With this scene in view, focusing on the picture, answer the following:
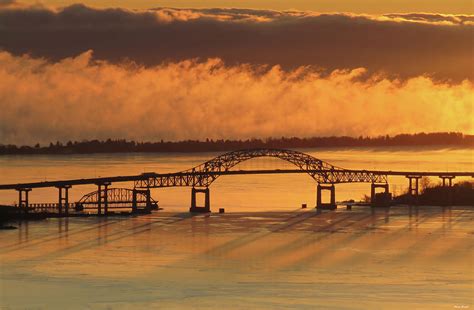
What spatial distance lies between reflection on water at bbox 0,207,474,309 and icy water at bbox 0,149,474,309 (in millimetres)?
103

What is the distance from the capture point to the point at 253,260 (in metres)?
128

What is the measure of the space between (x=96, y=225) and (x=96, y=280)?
64.5 meters

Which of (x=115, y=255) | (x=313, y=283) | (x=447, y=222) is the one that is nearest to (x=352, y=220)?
(x=447, y=222)

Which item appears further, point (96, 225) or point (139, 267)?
point (96, 225)

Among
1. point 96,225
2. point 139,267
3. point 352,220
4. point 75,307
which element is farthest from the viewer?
point 352,220

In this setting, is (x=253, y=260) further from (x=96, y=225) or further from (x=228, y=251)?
(x=96, y=225)

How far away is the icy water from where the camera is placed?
99.9 m

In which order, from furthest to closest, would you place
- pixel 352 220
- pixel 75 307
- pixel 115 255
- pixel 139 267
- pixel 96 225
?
1. pixel 352 220
2. pixel 96 225
3. pixel 115 255
4. pixel 139 267
5. pixel 75 307

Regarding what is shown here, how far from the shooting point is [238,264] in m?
124

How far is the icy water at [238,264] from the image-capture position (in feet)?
328

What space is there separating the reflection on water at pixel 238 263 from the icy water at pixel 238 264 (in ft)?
0.34

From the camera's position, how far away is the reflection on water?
10044cm

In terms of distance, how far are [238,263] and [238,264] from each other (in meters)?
0.88

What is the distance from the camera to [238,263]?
12519 cm
